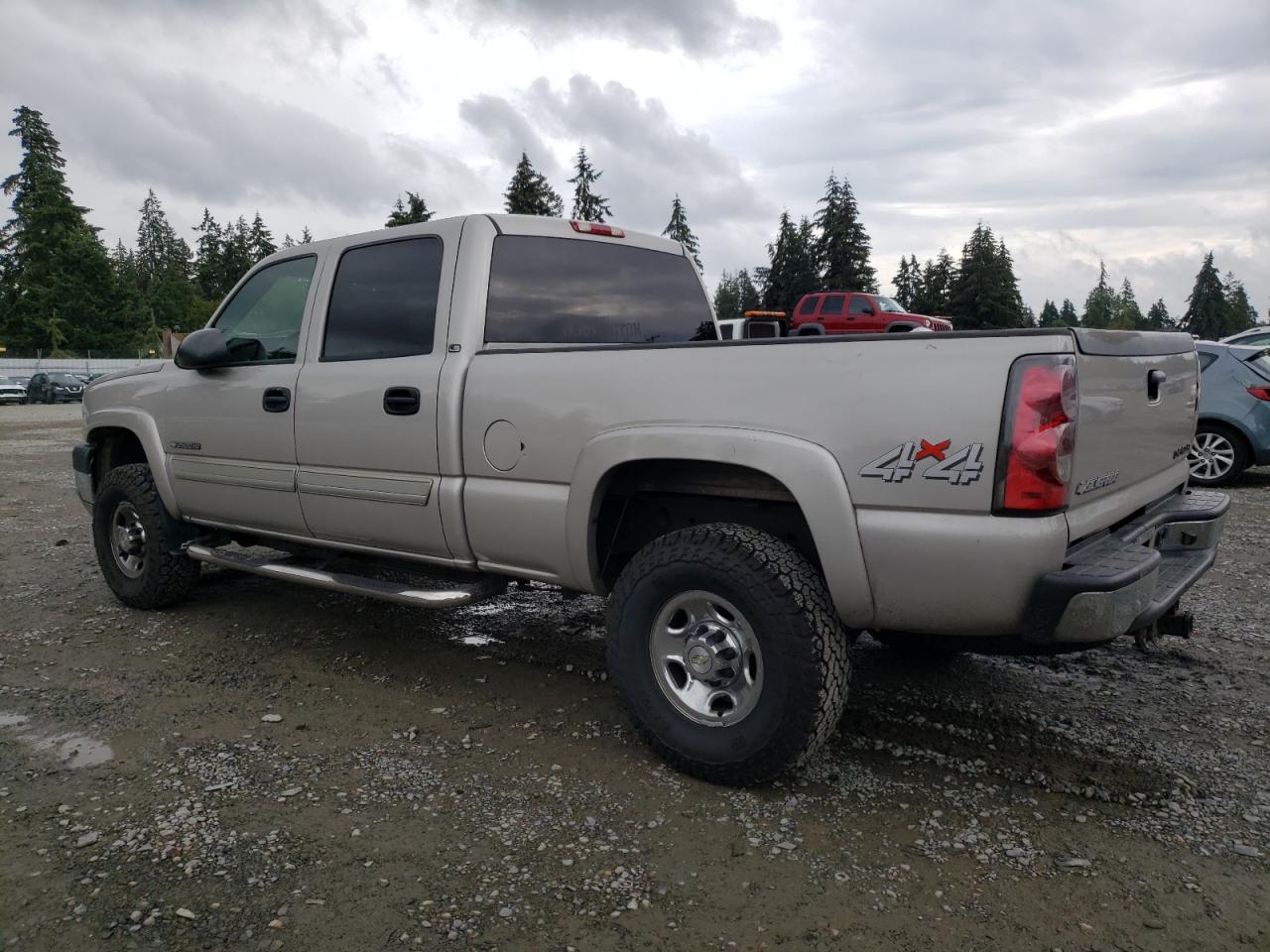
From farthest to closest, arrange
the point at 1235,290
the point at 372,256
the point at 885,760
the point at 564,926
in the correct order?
1. the point at 1235,290
2. the point at 372,256
3. the point at 885,760
4. the point at 564,926

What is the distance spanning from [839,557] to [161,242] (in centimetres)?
12588

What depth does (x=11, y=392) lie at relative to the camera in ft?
110

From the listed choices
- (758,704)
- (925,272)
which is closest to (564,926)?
(758,704)

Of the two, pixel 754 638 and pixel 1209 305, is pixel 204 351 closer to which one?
pixel 754 638

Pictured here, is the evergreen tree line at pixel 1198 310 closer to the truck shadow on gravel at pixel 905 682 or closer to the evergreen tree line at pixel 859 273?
the evergreen tree line at pixel 859 273

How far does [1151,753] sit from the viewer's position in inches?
125

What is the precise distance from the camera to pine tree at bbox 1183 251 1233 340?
280 ft

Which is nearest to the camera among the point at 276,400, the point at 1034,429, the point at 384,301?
the point at 1034,429

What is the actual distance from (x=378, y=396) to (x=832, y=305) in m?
21.0

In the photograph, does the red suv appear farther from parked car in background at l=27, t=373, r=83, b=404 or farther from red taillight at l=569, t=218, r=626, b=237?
parked car in background at l=27, t=373, r=83, b=404

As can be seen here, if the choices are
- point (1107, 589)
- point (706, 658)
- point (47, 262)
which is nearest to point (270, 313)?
point (706, 658)

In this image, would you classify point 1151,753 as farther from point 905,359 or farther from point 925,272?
point 925,272

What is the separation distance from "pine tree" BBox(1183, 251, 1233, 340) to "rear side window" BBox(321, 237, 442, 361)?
96.9 meters

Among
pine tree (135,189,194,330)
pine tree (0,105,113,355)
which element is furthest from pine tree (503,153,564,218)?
pine tree (135,189,194,330)
